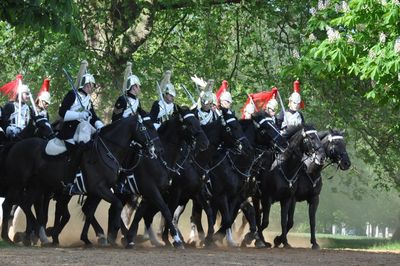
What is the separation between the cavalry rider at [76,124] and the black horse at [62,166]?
0.51ft

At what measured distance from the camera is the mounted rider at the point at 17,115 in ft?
63.9

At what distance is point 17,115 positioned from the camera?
19531mm

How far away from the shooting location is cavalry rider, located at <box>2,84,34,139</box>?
19484 millimetres

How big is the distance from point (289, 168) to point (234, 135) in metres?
1.75

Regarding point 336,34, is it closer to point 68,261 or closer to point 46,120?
point 46,120

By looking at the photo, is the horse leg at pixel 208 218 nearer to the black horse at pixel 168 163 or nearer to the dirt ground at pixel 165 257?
the dirt ground at pixel 165 257

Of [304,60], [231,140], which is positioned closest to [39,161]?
[231,140]

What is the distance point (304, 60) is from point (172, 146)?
545 cm

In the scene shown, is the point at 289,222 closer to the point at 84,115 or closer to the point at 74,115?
the point at 84,115

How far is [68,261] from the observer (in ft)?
45.2

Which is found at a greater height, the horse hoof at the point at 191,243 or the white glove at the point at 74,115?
the white glove at the point at 74,115

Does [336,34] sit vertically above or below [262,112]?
above

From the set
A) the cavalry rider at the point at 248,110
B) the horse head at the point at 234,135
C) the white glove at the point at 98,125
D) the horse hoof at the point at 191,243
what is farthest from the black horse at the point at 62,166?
the cavalry rider at the point at 248,110

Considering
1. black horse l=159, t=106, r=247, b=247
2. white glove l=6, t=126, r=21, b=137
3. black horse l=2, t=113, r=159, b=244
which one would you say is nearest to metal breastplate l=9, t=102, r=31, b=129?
white glove l=6, t=126, r=21, b=137
